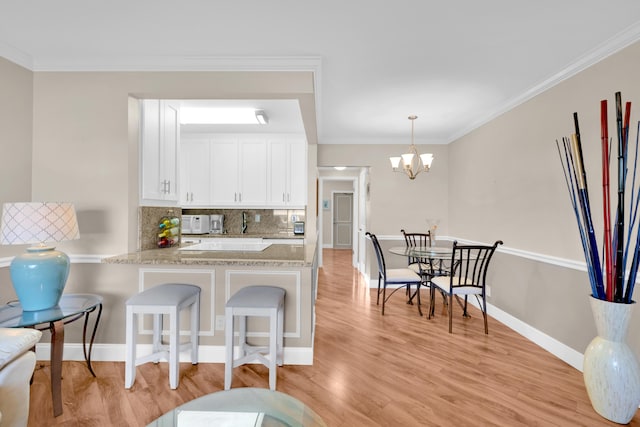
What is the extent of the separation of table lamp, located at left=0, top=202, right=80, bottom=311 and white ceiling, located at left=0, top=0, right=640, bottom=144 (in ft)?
3.97

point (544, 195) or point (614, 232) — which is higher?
point (544, 195)

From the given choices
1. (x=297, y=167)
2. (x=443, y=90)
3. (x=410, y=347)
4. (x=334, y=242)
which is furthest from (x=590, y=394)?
(x=334, y=242)

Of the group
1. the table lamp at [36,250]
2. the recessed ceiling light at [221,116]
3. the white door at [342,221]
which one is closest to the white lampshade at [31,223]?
the table lamp at [36,250]

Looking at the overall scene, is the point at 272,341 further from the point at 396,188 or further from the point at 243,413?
the point at 396,188

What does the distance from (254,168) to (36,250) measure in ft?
10.4

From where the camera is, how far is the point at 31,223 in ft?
5.91

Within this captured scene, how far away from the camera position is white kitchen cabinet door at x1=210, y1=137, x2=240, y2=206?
4.82 meters

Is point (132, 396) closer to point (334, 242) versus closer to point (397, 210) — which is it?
point (397, 210)

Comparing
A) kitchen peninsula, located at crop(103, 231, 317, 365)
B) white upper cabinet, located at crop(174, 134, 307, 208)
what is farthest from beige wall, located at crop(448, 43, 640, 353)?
white upper cabinet, located at crop(174, 134, 307, 208)

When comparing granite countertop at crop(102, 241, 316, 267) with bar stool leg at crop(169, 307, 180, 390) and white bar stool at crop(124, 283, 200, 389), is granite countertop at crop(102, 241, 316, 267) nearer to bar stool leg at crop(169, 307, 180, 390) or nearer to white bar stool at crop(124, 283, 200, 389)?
white bar stool at crop(124, 283, 200, 389)

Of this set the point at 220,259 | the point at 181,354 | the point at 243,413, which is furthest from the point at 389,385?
the point at 181,354

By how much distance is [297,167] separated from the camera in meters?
4.82

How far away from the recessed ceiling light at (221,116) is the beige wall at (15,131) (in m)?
1.59

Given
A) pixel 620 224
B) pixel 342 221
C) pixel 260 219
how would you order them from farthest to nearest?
pixel 342 221, pixel 260 219, pixel 620 224
